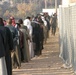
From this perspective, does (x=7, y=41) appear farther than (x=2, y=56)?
Yes

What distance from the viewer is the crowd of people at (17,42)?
10148 mm

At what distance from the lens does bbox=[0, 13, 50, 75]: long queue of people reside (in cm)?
1014

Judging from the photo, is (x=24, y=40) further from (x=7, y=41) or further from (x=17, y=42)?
(x=7, y=41)

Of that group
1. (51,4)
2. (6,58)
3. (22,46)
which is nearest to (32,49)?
(22,46)

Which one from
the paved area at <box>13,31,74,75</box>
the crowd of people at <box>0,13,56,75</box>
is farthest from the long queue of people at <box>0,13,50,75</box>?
the paved area at <box>13,31,74,75</box>

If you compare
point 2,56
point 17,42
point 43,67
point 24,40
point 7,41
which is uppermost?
point 7,41

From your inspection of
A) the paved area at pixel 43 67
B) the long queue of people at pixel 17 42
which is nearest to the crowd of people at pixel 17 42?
the long queue of people at pixel 17 42

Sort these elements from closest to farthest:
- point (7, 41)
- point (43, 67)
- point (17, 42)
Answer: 1. point (7, 41)
2. point (17, 42)
3. point (43, 67)

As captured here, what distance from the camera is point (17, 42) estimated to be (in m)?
13.8

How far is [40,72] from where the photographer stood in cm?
1317

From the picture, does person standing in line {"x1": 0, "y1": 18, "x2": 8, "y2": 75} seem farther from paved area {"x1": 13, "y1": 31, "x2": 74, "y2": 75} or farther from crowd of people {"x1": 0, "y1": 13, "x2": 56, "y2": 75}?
paved area {"x1": 13, "y1": 31, "x2": 74, "y2": 75}

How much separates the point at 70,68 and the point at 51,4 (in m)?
78.1

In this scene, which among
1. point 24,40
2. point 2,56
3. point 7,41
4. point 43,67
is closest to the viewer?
point 2,56

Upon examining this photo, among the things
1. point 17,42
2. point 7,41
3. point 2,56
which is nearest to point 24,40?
point 17,42
